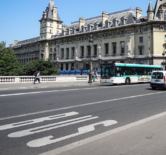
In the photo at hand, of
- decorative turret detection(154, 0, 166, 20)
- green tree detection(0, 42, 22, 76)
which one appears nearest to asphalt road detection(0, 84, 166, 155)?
green tree detection(0, 42, 22, 76)

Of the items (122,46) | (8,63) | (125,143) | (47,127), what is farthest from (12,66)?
(125,143)

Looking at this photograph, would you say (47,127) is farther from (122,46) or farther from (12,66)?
(122,46)

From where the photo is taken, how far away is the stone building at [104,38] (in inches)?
3159

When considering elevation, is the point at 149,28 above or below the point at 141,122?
above

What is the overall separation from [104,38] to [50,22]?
33232mm

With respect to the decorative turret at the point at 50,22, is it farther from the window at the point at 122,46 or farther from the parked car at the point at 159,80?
the parked car at the point at 159,80

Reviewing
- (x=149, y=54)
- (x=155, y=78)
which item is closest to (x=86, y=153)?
(x=155, y=78)

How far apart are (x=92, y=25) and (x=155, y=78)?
74.0 metres

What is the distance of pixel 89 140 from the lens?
25.2 feet

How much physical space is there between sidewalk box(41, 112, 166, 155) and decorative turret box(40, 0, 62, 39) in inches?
4456

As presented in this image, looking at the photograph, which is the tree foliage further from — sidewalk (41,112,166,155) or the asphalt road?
sidewalk (41,112,166,155)

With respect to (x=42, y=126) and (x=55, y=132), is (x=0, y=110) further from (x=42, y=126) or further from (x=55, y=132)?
(x=55, y=132)

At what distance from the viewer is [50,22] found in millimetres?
121312

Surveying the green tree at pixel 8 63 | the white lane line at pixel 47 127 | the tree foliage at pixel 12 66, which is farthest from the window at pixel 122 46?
the white lane line at pixel 47 127
